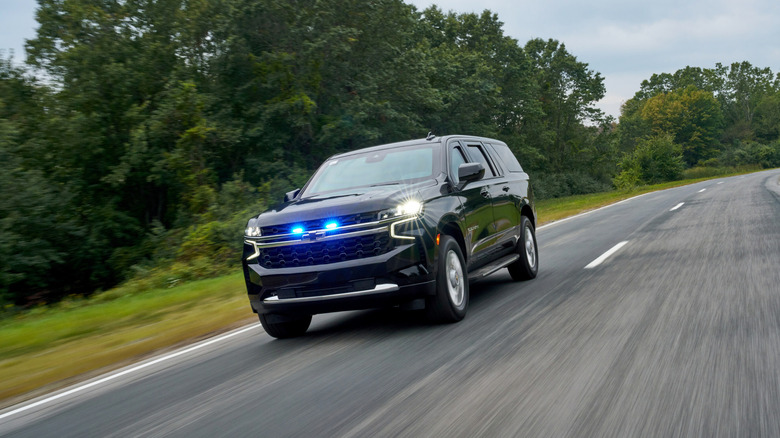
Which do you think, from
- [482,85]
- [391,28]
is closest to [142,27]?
[391,28]

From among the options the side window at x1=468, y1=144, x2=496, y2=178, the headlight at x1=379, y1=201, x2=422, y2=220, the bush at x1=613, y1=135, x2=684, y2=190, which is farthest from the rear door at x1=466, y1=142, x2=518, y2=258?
the bush at x1=613, y1=135, x2=684, y2=190

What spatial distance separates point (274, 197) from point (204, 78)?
669 centimetres

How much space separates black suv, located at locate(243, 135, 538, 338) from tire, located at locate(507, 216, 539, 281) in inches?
60.3

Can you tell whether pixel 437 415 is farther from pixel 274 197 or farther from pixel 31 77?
pixel 31 77

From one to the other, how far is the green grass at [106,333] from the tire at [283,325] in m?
1.39

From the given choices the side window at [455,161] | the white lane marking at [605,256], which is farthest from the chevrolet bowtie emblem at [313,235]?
the white lane marking at [605,256]

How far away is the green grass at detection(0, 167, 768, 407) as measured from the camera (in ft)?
21.7

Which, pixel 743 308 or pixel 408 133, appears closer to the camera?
pixel 743 308

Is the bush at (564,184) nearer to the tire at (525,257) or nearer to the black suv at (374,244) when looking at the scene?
the tire at (525,257)

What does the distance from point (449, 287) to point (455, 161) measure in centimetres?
190

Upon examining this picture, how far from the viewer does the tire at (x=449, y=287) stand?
6.36m

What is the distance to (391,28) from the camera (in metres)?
31.9

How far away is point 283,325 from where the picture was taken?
22.7 feet

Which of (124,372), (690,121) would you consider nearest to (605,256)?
(124,372)
